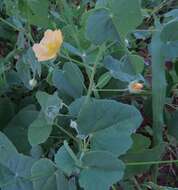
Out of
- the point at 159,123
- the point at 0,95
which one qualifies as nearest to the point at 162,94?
the point at 159,123

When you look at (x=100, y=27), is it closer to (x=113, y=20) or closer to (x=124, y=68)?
(x=113, y=20)

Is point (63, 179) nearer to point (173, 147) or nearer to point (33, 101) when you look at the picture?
point (33, 101)

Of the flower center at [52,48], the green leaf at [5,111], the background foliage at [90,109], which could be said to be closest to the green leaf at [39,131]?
the background foliage at [90,109]

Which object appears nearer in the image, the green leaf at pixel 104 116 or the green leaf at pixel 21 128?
the green leaf at pixel 104 116

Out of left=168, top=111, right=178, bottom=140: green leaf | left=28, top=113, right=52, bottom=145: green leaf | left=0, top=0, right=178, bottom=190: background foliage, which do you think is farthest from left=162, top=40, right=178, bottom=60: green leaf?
left=28, top=113, right=52, bottom=145: green leaf

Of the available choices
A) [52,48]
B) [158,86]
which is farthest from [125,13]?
[158,86]

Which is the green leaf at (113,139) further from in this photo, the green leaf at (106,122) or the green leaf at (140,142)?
the green leaf at (140,142)
